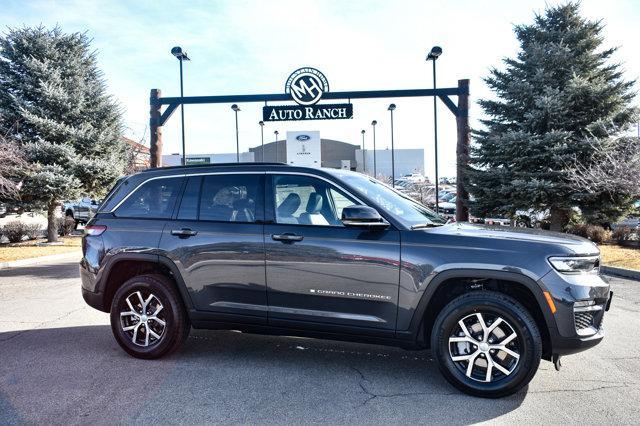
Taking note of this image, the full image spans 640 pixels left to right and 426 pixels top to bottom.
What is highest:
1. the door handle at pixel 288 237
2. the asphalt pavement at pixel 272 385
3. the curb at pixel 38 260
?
the door handle at pixel 288 237

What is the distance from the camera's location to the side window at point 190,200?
5039 mm

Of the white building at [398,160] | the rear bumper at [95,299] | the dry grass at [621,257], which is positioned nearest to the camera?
the rear bumper at [95,299]

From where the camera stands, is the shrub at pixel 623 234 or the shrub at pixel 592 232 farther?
the shrub at pixel 592 232

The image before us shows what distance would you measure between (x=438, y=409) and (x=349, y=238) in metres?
1.51

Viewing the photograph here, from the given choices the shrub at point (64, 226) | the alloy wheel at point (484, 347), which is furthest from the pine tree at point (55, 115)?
the alloy wheel at point (484, 347)

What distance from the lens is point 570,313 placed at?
3.87 m

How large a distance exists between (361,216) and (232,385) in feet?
5.99

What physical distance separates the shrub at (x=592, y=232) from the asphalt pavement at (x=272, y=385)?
36.0 ft

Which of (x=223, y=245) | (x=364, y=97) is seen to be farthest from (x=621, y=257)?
(x=223, y=245)

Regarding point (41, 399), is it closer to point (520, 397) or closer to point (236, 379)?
point (236, 379)

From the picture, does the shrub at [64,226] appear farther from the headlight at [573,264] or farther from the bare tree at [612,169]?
the headlight at [573,264]

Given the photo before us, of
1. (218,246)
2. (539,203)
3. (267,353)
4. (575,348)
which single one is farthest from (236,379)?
(539,203)

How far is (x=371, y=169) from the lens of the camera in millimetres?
64188

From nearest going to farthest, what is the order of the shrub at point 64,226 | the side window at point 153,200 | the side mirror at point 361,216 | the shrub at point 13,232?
the side mirror at point 361,216 → the side window at point 153,200 → the shrub at point 13,232 → the shrub at point 64,226
